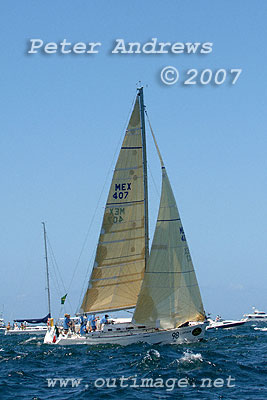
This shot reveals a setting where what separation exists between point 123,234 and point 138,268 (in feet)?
8.53

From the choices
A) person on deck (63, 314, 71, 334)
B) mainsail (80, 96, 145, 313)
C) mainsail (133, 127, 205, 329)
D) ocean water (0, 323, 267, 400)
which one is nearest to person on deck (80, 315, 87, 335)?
mainsail (80, 96, 145, 313)

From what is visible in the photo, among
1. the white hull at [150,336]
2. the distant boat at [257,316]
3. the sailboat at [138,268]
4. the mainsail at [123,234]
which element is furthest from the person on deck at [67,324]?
the distant boat at [257,316]

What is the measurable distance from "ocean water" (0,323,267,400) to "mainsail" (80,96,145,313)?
494cm

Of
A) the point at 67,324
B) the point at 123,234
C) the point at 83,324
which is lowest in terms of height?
the point at 67,324

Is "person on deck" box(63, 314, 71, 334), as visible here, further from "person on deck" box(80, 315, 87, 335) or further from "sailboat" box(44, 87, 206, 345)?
"person on deck" box(80, 315, 87, 335)

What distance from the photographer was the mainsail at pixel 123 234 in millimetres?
41156

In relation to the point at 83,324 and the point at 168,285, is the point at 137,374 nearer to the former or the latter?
the point at 168,285

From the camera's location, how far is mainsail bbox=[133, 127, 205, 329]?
38250mm

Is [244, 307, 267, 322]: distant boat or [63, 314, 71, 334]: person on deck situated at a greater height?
[63, 314, 71, 334]: person on deck

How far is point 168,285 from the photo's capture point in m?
38.2

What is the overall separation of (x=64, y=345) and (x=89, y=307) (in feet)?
10.2

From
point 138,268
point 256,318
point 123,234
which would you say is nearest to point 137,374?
point 138,268

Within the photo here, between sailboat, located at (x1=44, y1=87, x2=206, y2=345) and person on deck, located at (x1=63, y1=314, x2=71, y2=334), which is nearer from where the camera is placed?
sailboat, located at (x1=44, y1=87, x2=206, y2=345)

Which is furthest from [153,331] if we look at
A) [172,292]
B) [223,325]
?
[223,325]
